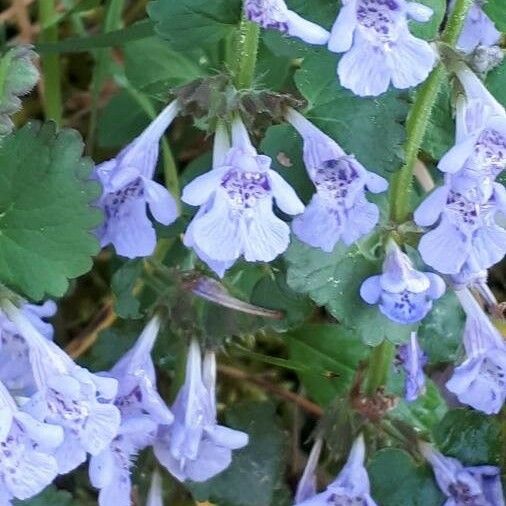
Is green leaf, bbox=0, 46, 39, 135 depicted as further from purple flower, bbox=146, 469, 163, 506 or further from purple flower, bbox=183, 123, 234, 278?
purple flower, bbox=146, 469, 163, 506

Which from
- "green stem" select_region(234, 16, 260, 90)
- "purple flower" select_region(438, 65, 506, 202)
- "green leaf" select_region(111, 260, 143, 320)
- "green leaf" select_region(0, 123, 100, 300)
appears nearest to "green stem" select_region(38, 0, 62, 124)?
"green leaf" select_region(111, 260, 143, 320)

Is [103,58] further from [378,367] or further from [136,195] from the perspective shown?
[378,367]

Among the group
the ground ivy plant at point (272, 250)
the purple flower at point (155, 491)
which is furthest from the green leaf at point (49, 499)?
the purple flower at point (155, 491)

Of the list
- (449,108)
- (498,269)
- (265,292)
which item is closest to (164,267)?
(265,292)

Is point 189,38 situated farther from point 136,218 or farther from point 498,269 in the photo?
point 498,269

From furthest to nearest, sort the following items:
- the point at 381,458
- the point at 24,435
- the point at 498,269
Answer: the point at 498,269, the point at 381,458, the point at 24,435

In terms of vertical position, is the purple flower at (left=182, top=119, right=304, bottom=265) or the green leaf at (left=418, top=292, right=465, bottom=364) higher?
the purple flower at (left=182, top=119, right=304, bottom=265)

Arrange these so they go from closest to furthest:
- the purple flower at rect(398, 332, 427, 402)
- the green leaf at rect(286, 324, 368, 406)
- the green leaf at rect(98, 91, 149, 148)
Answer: the purple flower at rect(398, 332, 427, 402), the green leaf at rect(286, 324, 368, 406), the green leaf at rect(98, 91, 149, 148)
